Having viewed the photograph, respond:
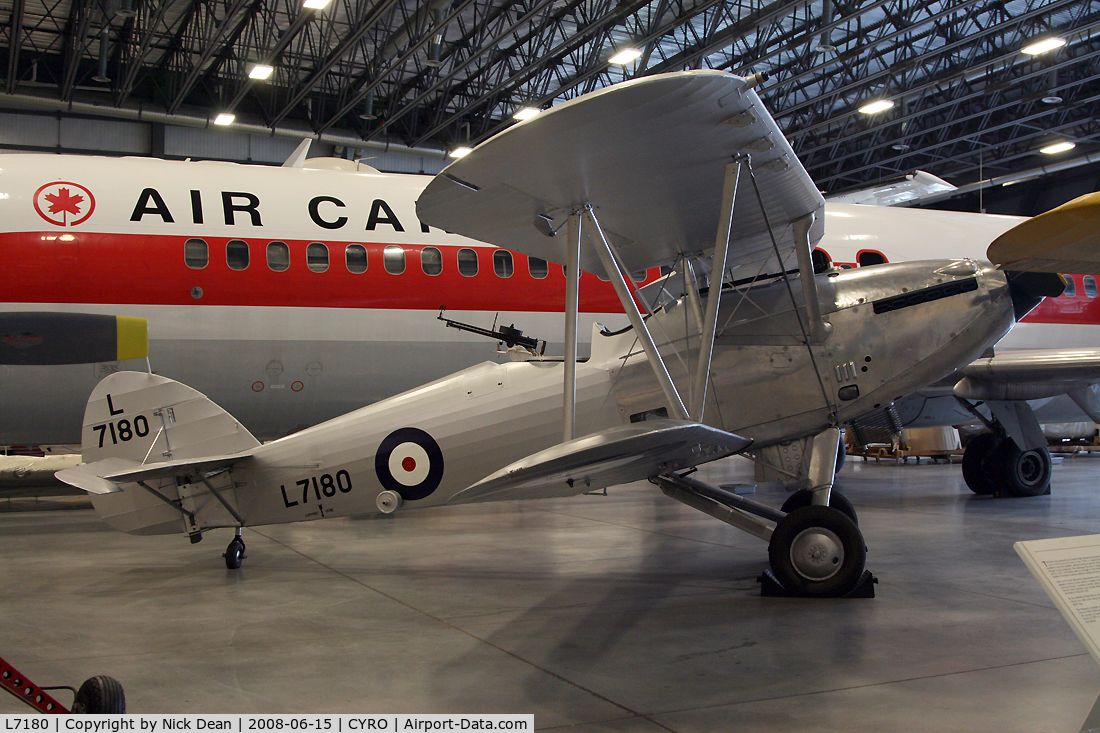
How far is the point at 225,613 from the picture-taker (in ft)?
18.5

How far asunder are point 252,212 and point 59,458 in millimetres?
6082

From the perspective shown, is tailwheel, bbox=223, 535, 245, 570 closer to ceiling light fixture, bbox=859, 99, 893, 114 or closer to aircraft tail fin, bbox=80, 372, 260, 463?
aircraft tail fin, bbox=80, 372, 260, 463

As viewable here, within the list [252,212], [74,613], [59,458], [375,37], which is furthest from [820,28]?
[74,613]

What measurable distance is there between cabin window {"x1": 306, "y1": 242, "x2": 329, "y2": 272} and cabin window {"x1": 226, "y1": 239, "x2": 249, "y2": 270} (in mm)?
699

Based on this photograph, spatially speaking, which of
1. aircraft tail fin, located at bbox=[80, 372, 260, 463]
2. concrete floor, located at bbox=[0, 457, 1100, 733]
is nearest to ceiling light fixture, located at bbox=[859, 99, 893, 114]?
concrete floor, located at bbox=[0, 457, 1100, 733]

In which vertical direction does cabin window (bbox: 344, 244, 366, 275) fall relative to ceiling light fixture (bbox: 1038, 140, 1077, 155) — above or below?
below

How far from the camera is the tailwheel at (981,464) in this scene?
38.8 feet

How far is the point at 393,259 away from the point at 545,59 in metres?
12.4

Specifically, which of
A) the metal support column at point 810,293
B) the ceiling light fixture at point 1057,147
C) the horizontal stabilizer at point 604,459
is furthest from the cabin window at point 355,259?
the ceiling light fixture at point 1057,147

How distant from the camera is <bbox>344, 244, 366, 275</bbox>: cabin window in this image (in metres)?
10.2

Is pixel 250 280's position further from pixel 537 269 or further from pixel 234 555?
pixel 234 555

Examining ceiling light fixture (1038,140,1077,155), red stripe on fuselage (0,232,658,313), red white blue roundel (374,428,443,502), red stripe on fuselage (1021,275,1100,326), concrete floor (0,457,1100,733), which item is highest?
ceiling light fixture (1038,140,1077,155)

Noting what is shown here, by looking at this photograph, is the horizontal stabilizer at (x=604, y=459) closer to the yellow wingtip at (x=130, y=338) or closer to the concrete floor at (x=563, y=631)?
the concrete floor at (x=563, y=631)

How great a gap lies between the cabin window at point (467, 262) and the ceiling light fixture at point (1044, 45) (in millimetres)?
15855
